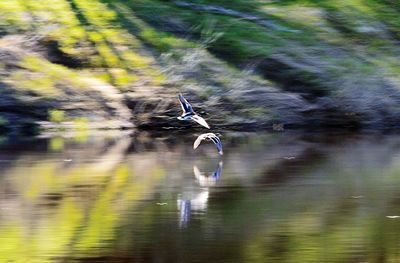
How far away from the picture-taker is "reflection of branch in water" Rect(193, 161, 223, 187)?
52.6 feet

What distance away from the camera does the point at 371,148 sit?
2094 centimetres

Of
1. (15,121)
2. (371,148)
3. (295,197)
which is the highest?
(295,197)

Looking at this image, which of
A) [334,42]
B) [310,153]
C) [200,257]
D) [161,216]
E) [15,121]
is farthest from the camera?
[334,42]

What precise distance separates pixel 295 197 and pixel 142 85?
12001 millimetres

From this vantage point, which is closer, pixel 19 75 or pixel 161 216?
pixel 161 216

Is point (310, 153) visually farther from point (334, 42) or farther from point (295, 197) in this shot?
point (334, 42)

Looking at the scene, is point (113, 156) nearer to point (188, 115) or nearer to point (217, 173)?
point (188, 115)

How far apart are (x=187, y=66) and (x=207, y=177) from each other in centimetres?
996

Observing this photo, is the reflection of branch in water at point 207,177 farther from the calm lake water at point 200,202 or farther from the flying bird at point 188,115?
the flying bird at point 188,115

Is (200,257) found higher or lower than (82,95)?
higher

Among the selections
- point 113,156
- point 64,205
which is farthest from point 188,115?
point 64,205

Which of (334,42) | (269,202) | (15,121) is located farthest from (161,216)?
(334,42)

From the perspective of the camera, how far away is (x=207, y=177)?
659 inches

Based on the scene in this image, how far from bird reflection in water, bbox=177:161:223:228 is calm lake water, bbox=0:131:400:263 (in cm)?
1
